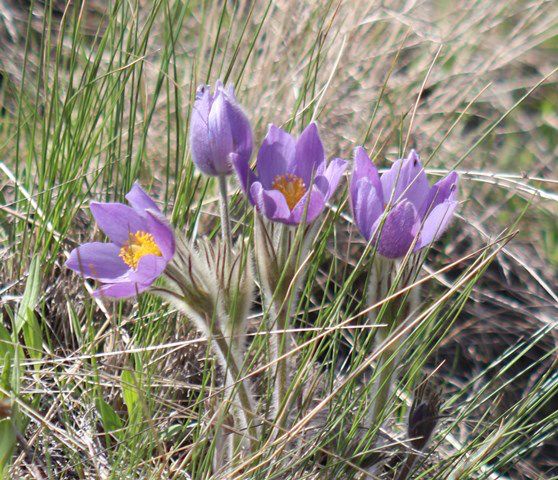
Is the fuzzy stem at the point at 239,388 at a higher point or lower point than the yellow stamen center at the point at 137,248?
lower

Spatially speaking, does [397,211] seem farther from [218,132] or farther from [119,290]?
[119,290]

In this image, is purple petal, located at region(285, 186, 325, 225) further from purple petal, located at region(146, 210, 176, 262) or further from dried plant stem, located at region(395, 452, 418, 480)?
dried plant stem, located at region(395, 452, 418, 480)

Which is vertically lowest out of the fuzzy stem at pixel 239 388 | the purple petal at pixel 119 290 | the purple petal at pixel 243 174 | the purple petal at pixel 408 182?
the fuzzy stem at pixel 239 388

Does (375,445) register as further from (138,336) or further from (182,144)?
(182,144)

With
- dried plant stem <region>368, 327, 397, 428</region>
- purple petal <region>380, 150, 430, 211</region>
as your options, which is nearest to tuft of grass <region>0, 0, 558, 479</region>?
dried plant stem <region>368, 327, 397, 428</region>

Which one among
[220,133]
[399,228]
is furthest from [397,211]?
[220,133]

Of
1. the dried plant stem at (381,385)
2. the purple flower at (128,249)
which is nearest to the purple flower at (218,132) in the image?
the purple flower at (128,249)

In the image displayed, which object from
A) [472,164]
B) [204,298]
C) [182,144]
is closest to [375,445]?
[204,298]

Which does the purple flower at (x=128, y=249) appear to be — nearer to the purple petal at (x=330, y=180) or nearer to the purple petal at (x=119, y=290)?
the purple petal at (x=119, y=290)
